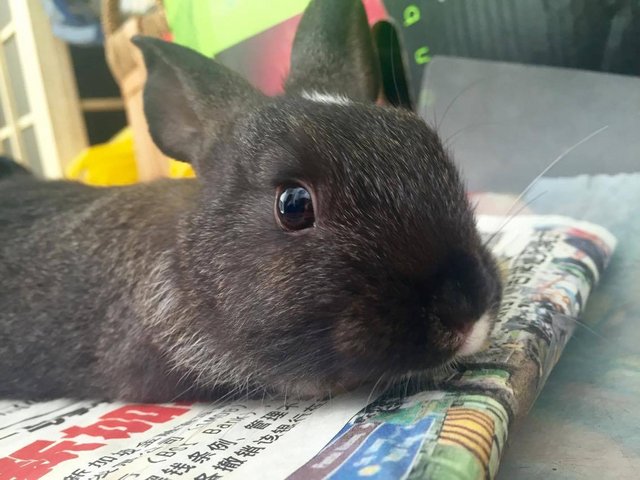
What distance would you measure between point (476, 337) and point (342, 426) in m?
0.25

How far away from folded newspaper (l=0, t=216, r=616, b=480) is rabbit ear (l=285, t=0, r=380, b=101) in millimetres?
595

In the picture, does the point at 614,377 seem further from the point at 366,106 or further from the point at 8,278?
the point at 8,278

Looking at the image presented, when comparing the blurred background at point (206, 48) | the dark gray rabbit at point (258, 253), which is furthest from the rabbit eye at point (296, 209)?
the blurred background at point (206, 48)

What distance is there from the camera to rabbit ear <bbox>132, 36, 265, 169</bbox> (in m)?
1.35

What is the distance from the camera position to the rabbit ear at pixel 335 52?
4.75ft

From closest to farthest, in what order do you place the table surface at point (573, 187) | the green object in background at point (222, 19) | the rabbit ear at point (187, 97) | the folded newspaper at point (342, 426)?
the folded newspaper at point (342, 426)
the table surface at point (573, 187)
the rabbit ear at point (187, 97)
the green object in background at point (222, 19)

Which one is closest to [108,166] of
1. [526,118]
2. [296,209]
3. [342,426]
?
[526,118]

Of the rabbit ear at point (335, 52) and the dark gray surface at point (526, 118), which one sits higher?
the rabbit ear at point (335, 52)

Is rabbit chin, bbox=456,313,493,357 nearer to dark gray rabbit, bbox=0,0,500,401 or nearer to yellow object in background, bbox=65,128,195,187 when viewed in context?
dark gray rabbit, bbox=0,0,500,401

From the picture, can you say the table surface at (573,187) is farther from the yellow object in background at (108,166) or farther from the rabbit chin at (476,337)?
the yellow object in background at (108,166)

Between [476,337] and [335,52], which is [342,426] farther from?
[335,52]

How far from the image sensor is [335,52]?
1457 millimetres

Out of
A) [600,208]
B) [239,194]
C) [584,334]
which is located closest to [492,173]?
[600,208]

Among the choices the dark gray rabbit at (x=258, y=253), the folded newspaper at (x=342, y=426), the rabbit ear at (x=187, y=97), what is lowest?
the folded newspaper at (x=342, y=426)
